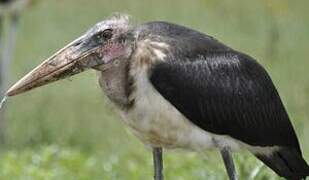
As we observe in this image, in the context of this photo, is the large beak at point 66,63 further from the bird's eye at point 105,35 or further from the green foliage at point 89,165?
the green foliage at point 89,165

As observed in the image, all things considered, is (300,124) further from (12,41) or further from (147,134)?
(147,134)

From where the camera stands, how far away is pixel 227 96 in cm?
612

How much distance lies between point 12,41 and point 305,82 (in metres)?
3.21

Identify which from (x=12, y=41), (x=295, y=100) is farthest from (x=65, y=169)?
(x=12, y=41)

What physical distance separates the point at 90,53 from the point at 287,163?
1.36m

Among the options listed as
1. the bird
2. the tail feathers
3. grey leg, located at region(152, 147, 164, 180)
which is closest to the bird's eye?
the bird

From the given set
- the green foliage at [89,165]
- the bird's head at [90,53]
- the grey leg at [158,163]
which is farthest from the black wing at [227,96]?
the green foliage at [89,165]

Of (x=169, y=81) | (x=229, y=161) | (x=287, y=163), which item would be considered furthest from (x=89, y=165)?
(x=169, y=81)

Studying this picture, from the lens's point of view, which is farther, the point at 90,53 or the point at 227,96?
the point at 227,96

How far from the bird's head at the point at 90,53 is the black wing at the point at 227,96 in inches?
10.2

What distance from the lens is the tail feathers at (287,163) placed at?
6.52m

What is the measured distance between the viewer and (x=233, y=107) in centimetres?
615

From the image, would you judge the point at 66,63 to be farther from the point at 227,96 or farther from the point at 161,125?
the point at 227,96

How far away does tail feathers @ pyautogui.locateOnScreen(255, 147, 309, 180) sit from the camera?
6523 mm
